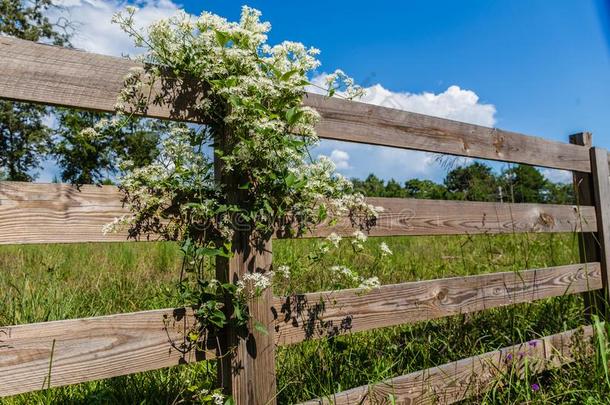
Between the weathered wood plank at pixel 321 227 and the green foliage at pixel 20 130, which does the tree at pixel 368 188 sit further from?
the green foliage at pixel 20 130

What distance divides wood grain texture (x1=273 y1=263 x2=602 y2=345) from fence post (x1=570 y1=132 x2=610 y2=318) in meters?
0.14

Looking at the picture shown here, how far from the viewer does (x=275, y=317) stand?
196 cm

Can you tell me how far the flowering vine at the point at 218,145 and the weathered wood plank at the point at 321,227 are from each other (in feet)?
0.29

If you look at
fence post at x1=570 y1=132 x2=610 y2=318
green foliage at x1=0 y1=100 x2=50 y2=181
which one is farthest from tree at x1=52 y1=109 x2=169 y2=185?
green foliage at x1=0 y1=100 x2=50 y2=181

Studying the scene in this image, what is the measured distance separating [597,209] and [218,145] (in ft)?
9.70

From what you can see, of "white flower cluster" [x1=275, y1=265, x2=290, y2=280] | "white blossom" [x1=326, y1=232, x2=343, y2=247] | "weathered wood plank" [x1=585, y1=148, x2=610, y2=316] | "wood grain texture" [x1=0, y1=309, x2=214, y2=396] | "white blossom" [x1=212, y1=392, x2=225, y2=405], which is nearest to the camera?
"wood grain texture" [x1=0, y1=309, x2=214, y2=396]

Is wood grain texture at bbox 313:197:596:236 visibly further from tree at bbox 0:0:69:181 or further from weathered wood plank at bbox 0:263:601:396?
tree at bbox 0:0:69:181

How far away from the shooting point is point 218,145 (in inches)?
72.5

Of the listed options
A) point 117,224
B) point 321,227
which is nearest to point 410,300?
point 321,227

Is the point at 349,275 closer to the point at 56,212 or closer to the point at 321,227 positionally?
the point at 321,227

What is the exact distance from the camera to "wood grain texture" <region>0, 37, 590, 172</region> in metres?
1.56

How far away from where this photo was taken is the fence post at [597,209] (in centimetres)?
357

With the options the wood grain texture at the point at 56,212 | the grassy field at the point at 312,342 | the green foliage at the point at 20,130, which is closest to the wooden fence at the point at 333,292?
the wood grain texture at the point at 56,212

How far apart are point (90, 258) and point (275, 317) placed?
3.25 meters
